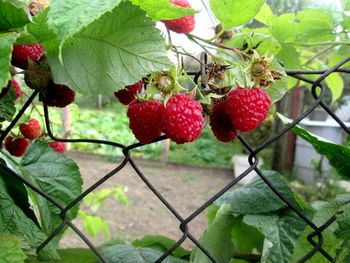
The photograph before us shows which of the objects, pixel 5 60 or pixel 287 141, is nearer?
pixel 5 60

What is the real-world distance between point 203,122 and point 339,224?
21 cm

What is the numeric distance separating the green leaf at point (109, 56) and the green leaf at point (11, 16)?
33 millimetres

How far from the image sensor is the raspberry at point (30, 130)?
0.59 metres

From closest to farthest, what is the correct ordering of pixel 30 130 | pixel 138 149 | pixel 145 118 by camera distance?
Result: 1. pixel 145 118
2. pixel 30 130
3. pixel 138 149

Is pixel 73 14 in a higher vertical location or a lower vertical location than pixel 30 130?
higher

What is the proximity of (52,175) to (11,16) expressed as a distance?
0.87 ft

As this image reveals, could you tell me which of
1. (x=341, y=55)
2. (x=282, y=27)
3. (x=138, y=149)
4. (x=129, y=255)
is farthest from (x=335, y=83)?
(x=138, y=149)

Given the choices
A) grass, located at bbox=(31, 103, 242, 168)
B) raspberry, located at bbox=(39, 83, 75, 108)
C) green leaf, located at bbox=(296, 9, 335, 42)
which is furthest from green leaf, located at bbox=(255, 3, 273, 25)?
grass, located at bbox=(31, 103, 242, 168)

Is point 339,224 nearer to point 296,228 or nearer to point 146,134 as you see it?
point 296,228

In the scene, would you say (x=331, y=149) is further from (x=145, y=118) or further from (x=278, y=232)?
(x=145, y=118)

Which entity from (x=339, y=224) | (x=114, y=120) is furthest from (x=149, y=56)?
(x=114, y=120)

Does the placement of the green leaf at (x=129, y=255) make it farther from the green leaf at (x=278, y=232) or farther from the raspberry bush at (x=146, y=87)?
the green leaf at (x=278, y=232)

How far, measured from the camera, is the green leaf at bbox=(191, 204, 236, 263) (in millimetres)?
504

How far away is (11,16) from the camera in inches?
11.5
